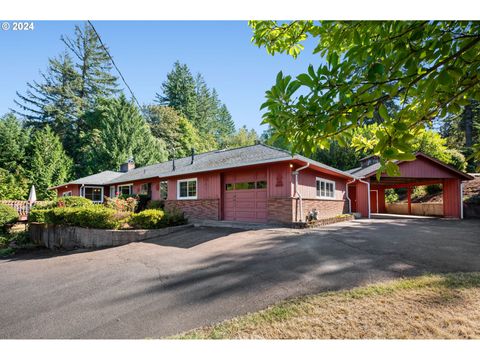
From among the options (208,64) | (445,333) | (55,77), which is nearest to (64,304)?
(208,64)

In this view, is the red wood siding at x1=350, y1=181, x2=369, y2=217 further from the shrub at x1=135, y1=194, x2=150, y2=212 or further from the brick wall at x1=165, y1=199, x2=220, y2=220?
the shrub at x1=135, y1=194, x2=150, y2=212

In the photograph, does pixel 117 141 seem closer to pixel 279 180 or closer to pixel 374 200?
pixel 279 180

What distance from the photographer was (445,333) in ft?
7.45

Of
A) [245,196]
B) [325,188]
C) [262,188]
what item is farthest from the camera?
[325,188]

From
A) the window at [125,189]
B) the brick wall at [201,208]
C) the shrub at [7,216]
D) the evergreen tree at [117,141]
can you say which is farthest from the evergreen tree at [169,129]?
the brick wall at [201,208]

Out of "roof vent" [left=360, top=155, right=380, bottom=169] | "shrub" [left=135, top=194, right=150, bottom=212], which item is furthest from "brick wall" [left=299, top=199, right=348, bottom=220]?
"shrub" [left=135, top=194, right=150, bottom=212]

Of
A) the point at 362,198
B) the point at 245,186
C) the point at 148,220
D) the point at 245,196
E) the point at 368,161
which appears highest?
the point at 368,161

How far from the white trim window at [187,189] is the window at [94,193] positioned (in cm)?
1164

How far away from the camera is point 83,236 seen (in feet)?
35.6

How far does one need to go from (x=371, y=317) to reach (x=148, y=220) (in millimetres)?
9173

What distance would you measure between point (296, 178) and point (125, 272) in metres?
7.02

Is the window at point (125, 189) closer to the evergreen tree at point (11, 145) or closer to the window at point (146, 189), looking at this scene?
the window at point (146, 189)

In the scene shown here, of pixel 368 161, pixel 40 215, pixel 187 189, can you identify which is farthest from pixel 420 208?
pixel 40 215
